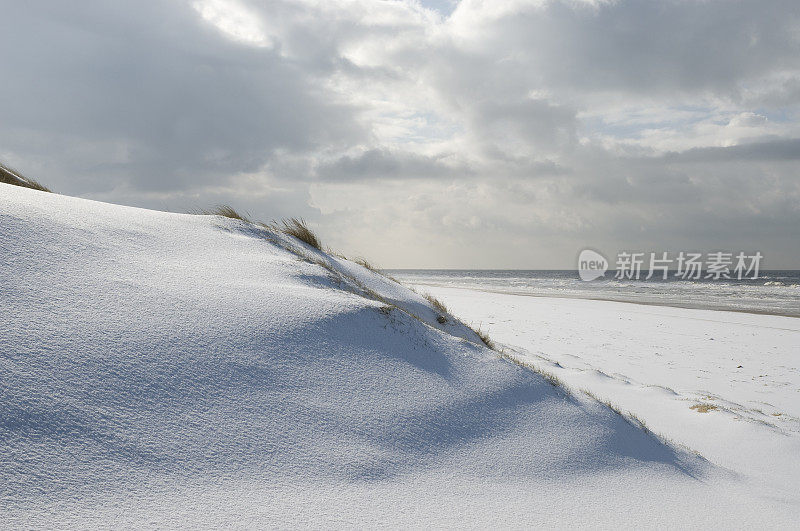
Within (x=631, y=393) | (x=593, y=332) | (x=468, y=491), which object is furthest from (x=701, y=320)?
(x=468, y=491)

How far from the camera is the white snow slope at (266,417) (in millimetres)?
2082

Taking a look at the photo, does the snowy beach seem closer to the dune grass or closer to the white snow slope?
the white snow slope

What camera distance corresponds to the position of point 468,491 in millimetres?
2592

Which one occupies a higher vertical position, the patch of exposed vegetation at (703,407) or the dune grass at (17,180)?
the dune grass at (17,180)

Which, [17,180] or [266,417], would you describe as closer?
[266,417]

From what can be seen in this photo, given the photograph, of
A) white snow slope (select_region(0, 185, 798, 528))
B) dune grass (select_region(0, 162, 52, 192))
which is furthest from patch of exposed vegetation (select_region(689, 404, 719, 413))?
dune grass (select_region(0, 162, 52, 192))

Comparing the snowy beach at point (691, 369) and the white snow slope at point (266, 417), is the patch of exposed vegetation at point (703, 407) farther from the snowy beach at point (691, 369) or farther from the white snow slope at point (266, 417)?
the white snow slope at point (266, 417)

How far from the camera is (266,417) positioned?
2.62m

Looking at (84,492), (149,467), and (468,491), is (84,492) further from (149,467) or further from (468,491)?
(468,491)

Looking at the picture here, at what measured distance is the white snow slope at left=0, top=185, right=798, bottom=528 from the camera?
2082 mm

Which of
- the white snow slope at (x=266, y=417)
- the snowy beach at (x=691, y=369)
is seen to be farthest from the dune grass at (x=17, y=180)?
the snowy beach at (x=691, y=369)

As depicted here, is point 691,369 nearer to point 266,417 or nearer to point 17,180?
point 266,417

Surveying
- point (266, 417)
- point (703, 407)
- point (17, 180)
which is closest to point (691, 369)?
point (703, 407)

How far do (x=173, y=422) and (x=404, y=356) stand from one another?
5.64 feet
